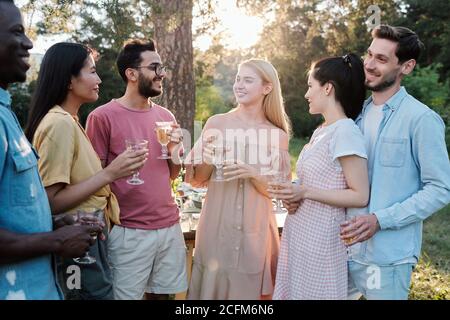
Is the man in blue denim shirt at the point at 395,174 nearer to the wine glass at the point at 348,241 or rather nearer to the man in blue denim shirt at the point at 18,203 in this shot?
the wine glass at the point at 348,241

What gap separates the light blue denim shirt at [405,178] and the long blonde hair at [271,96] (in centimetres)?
77

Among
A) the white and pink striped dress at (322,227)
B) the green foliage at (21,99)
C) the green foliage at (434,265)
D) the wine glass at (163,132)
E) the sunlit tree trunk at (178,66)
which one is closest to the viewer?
the white and pink striped dress at (322,227)

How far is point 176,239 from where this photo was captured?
3.19 m

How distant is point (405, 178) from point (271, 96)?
1.07 m

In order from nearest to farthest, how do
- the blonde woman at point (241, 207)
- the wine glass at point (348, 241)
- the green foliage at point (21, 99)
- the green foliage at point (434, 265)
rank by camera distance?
1. the wine glass at point (348, 241)
2. the blonde woman at point (241, 207)
3. the green foliage at point (434, 265)
4. the green foliage at point (21, 99)

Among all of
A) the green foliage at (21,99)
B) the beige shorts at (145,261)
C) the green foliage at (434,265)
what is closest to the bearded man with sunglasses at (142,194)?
the beige shorts at (145,261)

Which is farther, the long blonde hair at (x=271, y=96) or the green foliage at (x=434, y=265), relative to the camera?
the green foliage at (x=434, y=265)

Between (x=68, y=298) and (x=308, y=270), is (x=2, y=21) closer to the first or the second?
(x=68, y=298)

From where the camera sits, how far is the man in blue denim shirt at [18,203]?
175 centimetres

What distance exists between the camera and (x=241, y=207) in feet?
10.2

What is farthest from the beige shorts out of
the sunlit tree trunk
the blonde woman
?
the sunlit tree trunk

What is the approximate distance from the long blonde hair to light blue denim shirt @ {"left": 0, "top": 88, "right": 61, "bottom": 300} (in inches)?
66.7

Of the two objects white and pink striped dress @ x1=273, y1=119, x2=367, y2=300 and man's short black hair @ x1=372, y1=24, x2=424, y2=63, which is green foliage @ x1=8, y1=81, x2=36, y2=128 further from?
man's short black hair @ x1=372, y1=24, x2=424, y2=63

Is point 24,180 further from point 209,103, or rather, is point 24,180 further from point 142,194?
point 209,103
